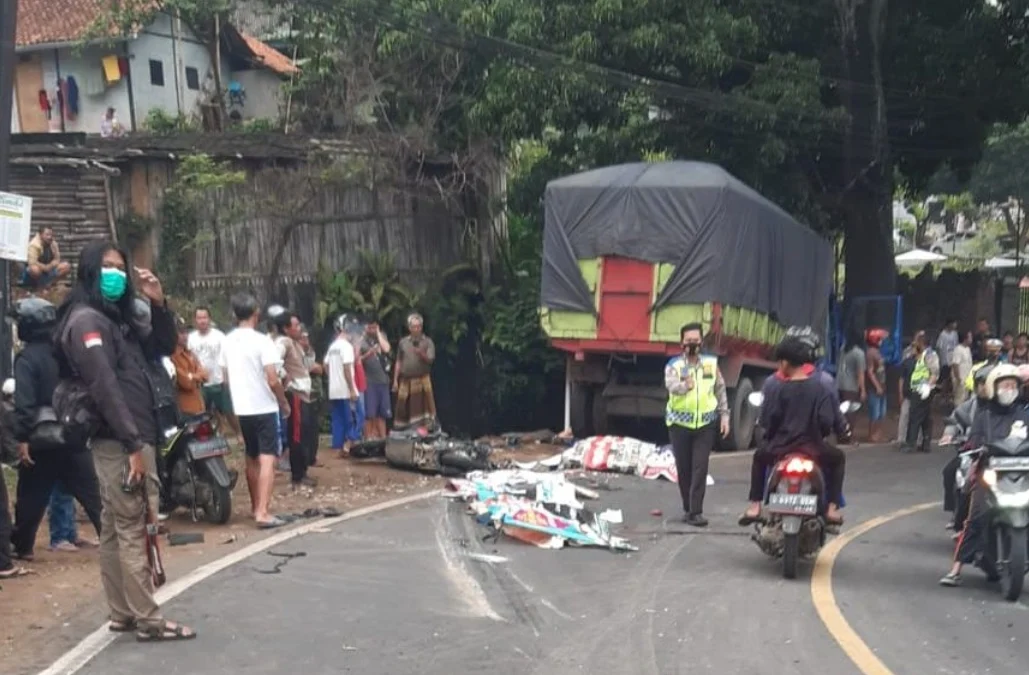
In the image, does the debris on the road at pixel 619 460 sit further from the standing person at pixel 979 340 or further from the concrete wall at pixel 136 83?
the concrete wall at pixel 136 83

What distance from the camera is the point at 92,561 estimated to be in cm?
1063

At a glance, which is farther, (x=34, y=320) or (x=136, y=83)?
(x=136, y=83)

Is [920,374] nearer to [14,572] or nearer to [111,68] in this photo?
[14,572]

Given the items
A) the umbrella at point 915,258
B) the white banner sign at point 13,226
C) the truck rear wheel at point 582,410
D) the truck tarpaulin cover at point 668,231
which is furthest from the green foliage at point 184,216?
the umbrella at point 915,258

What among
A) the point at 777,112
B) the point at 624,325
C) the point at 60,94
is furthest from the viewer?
the point at 60,94

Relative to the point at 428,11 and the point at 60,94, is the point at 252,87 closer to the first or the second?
the point at 60,94

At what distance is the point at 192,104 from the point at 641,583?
32.2 m

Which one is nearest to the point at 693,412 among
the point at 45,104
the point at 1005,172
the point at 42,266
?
the point at 42,266

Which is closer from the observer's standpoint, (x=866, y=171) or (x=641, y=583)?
(x=641, y=583)

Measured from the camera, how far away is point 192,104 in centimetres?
3981

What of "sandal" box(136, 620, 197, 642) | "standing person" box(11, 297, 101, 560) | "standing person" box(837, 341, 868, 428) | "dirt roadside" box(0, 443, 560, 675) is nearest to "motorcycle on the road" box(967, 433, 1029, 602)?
"sandal" box(136, 620, 197, 642)

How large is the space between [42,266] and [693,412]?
6428 mm

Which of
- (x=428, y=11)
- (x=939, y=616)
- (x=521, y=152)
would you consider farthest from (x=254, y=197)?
(x=939, y=616)

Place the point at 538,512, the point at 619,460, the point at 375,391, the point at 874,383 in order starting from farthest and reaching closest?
the point at 874,383 < the point at 375,391 < the point at 619,460 < the point at 538,512
